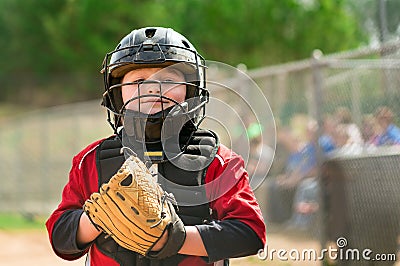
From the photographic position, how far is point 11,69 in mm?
46750

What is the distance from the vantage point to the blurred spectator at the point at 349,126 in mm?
7598

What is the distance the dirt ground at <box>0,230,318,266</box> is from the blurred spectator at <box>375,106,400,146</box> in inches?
57.1

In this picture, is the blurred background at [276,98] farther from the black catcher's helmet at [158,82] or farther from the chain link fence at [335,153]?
the black catcher's helmet at [158,82]

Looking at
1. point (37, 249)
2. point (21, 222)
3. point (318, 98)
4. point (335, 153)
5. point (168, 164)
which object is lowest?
point (168, 164)

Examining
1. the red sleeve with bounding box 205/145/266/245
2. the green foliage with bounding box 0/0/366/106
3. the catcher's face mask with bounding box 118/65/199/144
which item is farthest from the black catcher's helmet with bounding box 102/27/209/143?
the green foliage with bounding box 0/0/366/106

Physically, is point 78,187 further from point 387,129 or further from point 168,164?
point 387,129

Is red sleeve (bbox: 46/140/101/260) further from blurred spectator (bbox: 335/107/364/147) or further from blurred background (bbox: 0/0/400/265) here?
blurred spectator (bbox: 335/107/364/147)

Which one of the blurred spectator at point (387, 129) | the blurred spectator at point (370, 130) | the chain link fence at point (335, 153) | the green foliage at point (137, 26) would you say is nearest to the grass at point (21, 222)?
the chain link fence at point (335, 153)

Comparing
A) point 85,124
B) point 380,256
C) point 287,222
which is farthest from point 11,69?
point 380,256

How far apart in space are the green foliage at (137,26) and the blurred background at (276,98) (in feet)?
0.24

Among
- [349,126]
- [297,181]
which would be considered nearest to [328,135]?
[349,126]

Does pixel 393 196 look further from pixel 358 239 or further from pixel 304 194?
pixel 304 194

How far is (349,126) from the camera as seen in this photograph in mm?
7812

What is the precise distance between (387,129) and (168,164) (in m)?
3.86
